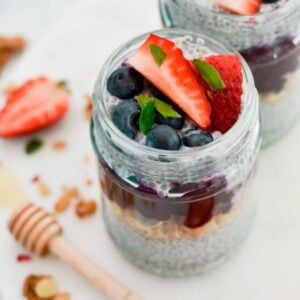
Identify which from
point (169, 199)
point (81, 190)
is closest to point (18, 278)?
point (81, 190)

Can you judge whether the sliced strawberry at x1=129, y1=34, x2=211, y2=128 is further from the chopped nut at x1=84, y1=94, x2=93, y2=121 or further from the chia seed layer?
the chopped nut at x1=84, y1=94, x2=93, y2=121

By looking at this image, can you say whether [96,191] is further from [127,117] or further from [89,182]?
[127,117]

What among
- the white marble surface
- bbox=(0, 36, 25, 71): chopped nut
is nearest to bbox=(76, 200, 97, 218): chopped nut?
the white marble surface

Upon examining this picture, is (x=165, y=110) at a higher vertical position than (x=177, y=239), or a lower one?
higher

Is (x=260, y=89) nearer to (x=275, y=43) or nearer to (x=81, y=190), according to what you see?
(x=275, y=43)

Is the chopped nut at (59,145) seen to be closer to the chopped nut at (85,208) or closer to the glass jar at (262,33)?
the chopped nut at (85,208)

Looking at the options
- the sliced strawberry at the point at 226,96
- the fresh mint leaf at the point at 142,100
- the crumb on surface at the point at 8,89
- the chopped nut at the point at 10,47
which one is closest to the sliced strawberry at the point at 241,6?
the sliced strawberry at the point at 226,96

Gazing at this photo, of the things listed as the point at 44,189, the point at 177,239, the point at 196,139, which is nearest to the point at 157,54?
the point at 196,139
